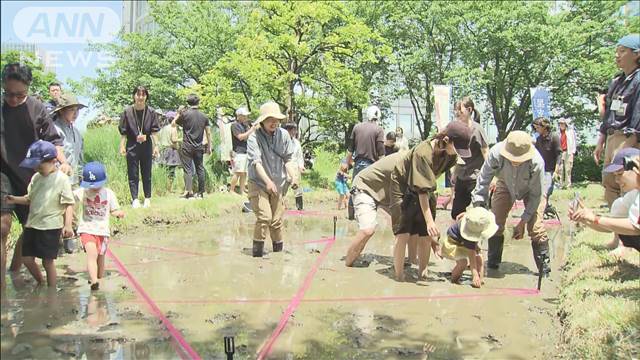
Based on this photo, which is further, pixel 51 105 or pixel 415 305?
pixel 51 105

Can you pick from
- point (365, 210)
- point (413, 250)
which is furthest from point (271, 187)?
point (413, 250)

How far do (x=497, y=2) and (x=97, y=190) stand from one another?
23.0 meters

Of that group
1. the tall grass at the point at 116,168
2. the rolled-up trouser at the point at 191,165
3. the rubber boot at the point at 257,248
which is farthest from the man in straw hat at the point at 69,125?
the rolled-up trouser at the point at 191,165

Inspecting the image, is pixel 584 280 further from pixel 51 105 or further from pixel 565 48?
pixel 565 48

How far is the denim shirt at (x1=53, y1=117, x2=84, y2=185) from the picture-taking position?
6.49 metres

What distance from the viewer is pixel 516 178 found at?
19.5 feet

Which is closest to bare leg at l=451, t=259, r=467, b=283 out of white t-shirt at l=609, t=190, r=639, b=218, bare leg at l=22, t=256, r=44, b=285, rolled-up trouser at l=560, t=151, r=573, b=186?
white t-shirt at l=609, t=190, r=639, b=218

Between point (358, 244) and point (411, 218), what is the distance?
781 mm

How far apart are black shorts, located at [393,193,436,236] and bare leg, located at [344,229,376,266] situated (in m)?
0.40

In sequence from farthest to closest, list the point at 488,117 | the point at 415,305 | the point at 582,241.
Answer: the point at 488,117 → the point at 582,241 → the point at 415,305

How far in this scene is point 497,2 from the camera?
24.6 metres

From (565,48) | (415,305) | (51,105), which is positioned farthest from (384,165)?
(565,48)

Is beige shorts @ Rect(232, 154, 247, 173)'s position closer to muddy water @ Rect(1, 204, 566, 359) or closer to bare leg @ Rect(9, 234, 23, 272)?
muddy water @ Rect(1, 204, 566, 359)

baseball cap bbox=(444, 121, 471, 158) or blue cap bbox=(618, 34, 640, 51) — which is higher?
blue cap bbox=(618, 34, 640, 51)
